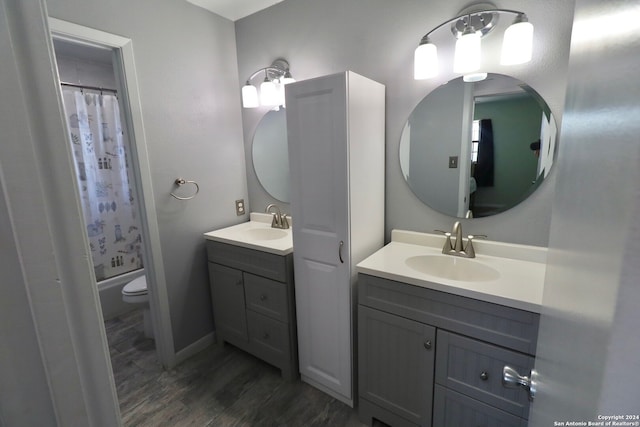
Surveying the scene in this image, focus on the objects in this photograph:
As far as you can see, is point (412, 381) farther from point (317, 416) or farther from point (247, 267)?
point (247, 267)

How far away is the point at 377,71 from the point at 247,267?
59.6 inches

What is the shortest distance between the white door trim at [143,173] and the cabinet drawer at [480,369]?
1.79 meters

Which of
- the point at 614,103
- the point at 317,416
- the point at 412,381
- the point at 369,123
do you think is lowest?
the point at 317,416

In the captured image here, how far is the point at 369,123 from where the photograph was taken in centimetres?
159

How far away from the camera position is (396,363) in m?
1.41

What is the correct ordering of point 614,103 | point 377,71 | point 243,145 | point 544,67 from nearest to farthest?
point 614,103
point 544,67
point 377,71
point 243,145

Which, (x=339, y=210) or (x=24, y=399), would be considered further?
(x=339, y=210)

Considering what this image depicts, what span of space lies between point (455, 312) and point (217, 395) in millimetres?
1547

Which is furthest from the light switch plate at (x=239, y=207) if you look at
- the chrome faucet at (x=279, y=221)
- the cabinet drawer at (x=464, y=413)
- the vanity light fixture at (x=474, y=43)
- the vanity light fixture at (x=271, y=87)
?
the cabinet drawer at (x=464, y=413)

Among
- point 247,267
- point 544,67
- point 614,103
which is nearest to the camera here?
point 614,103

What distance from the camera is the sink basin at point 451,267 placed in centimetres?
144

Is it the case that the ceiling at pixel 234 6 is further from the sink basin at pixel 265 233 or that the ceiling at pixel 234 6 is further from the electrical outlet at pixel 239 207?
the sink basin at pixel 265 233

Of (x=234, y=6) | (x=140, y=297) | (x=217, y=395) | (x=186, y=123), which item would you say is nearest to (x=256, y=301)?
(x=217, y=395)

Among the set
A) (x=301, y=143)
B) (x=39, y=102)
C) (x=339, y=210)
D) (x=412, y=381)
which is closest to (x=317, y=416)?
(x=412, y=381)
